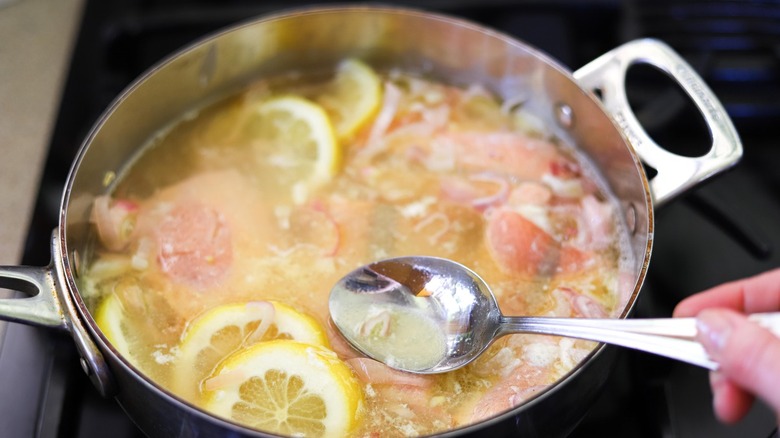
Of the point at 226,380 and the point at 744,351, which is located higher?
the point at 744,351

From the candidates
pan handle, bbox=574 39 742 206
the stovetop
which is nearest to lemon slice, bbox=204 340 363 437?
the stovetop

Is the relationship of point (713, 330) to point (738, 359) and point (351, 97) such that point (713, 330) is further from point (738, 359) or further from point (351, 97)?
point (351, 97)

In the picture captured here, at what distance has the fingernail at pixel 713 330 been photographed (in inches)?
26.9

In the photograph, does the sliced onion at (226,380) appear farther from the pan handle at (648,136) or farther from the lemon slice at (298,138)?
the pan handle at (648,136)

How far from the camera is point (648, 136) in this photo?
3.79ft

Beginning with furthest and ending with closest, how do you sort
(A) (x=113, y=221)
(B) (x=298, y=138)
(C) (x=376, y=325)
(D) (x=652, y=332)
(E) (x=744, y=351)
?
(B) (x=298, y=138) → (A) (x=113, y=221) → (C) (x=376, y=325) → (D) (x=652, y=332) → (E) (x=744, y=351)

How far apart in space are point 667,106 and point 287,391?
882mm

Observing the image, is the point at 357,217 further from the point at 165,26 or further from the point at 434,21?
the point at 165,26

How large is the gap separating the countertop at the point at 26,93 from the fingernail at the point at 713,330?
0.91 meters

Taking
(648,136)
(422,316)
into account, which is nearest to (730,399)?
(422,316)

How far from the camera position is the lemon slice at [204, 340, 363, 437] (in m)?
0.89

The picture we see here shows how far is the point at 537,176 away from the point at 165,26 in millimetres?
802

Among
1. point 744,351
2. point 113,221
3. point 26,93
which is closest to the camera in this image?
point 744,351

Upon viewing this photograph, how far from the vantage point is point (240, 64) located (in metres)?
1.34
